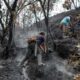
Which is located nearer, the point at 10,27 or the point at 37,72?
the point at 37,72

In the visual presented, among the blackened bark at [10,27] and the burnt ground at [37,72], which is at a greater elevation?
the blackened bark at [10,27]

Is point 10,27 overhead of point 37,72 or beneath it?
overhead

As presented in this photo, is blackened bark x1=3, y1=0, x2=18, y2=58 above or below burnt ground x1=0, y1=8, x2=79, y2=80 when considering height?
above

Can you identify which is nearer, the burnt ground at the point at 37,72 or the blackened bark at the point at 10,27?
the burnt ground at the point at 37,72

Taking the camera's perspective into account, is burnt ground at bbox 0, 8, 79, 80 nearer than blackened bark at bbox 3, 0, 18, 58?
Yes

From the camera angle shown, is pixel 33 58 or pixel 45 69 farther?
pixel 33 58

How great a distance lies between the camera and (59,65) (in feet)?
54.0

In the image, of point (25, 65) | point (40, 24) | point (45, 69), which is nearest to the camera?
point (45, 69)

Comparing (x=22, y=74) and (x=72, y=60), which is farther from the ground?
(x=72, y=60)

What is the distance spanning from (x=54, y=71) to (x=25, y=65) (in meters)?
2.40

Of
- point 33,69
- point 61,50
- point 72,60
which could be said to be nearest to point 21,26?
point 61,50

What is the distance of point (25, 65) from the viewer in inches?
640

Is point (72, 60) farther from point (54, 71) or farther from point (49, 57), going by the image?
point (49, 57)

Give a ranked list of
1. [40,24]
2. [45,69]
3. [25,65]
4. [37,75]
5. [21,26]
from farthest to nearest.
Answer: [21,26] → [40,24] → [25,65] → [45,69] → [37,75]
